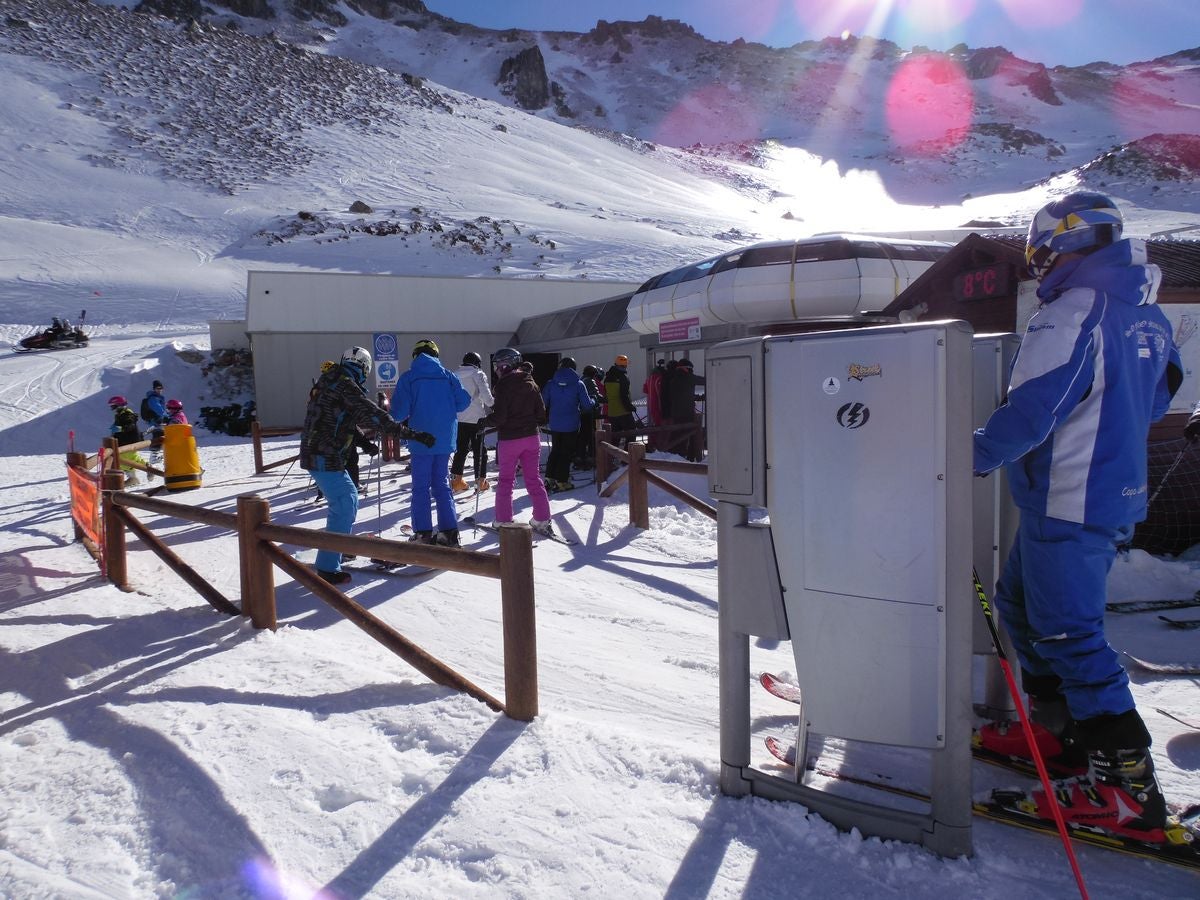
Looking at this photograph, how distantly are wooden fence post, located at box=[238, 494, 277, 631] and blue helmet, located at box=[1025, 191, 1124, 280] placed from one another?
153 inches

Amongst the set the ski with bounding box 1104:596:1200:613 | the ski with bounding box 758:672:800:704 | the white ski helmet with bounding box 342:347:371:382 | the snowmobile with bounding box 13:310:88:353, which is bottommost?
the ski with bounding box 1104:596:1200:613

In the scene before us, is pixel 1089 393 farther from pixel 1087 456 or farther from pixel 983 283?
pixel 983 283

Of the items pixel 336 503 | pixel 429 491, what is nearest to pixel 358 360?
pixel 336 503

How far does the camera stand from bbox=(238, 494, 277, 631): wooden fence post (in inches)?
167

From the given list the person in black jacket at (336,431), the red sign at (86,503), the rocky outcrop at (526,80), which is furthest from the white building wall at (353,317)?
the rocky outcrop at (526,80)

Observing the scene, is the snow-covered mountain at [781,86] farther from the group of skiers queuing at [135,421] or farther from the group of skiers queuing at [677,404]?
the group of skiers queuing at [135,421]

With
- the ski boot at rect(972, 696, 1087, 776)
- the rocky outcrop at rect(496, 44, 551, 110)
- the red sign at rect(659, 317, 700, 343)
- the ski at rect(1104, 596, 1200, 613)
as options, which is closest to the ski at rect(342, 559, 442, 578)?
the ski boot at rect(972, 696, 1087, 776)

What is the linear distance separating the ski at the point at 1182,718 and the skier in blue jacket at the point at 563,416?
676 cm

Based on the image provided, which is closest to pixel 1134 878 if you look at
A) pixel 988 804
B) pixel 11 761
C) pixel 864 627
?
pixel 988 804

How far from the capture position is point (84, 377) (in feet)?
75.1

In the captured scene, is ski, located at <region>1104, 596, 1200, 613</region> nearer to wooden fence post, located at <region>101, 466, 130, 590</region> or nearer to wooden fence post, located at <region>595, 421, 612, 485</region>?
wooden fence post, located at <region>595, 421, 612, 485</region>

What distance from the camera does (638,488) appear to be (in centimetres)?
782

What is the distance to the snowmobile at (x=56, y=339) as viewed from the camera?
26609mm

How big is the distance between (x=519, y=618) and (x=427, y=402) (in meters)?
3.35
